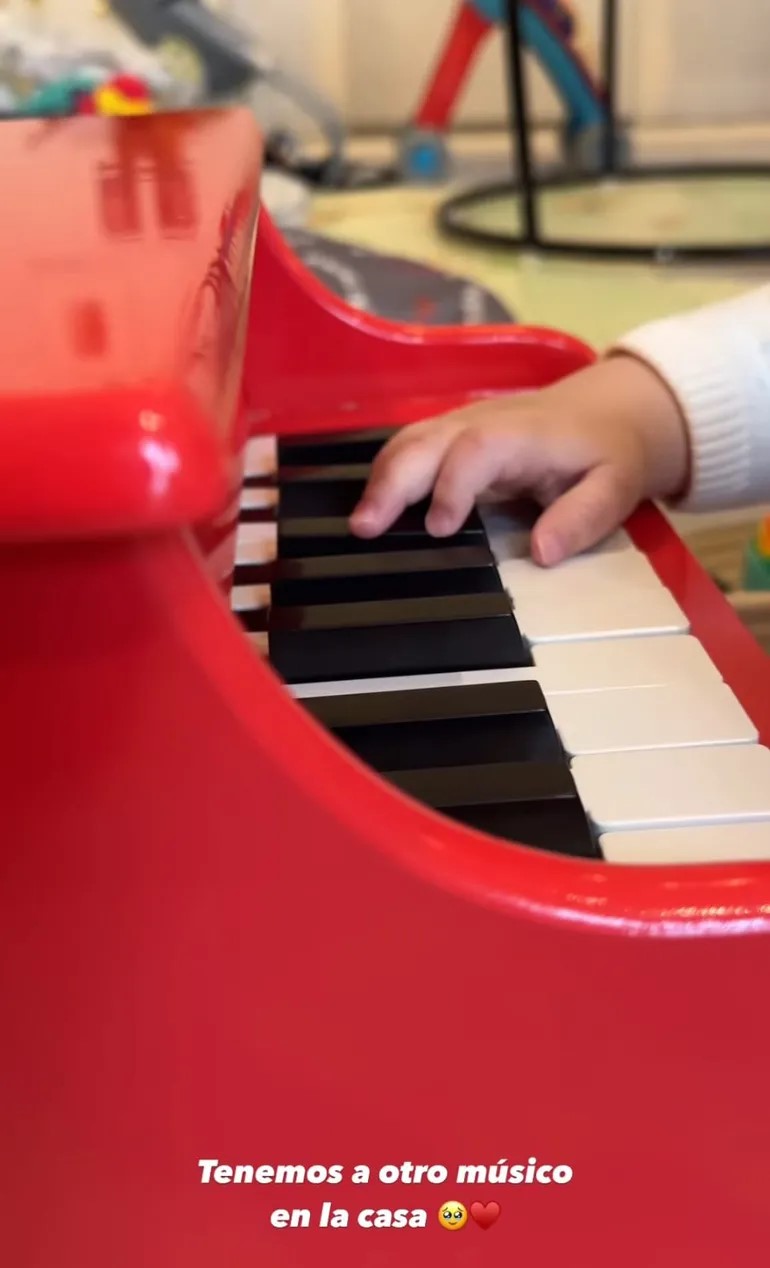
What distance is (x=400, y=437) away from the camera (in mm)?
578

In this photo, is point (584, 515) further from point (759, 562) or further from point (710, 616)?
point (759, 562)

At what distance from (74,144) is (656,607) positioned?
0.29 m

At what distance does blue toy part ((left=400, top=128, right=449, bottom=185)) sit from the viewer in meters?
2.52

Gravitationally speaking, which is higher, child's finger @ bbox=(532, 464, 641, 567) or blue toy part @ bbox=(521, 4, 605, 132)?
child's finger @ bbox=(532, 464, 641, 567)

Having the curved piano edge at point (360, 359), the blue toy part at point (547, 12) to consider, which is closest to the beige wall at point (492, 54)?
the blue toy part at point (547, 12)

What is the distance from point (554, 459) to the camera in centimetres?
58

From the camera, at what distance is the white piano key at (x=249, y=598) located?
50 centimetres

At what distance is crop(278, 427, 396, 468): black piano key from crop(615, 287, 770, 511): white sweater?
0.44ft

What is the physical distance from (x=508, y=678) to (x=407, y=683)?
3cm

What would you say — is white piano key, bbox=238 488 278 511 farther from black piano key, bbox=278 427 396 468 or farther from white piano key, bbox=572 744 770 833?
white piano key, bbox=572 744 770 833

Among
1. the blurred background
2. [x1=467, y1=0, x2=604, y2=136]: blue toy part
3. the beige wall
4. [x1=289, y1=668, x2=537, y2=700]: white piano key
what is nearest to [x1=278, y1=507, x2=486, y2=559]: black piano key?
[x1=289, y1=668, x2=537, y2=700]: white piano key

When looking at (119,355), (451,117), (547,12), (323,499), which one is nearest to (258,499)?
(323,499)

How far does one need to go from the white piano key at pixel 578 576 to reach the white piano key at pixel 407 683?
0.21ft

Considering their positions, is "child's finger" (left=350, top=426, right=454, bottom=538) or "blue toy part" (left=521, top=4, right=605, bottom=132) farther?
"blue toy part" (left=521, top=4, right=605, bottom=132)
